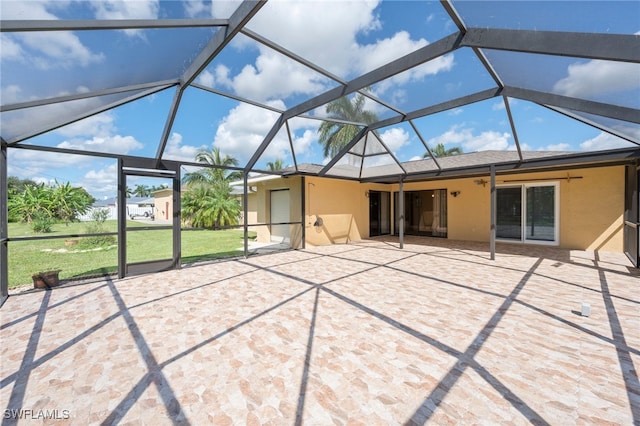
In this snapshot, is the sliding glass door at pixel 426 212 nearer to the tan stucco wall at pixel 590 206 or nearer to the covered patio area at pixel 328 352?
the tan stucco wall at pixel 590 206

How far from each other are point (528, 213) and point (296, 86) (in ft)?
30.8

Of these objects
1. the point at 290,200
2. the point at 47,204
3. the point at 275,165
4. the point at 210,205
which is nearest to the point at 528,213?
the point at 290,200

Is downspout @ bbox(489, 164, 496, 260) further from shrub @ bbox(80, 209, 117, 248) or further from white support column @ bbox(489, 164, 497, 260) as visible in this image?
shrub @ bbox(80, 209, 117, 248)

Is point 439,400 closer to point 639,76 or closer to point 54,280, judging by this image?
point 639,76

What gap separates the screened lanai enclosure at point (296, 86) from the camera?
8.68 feet

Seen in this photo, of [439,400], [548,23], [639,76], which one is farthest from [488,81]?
[439,400]

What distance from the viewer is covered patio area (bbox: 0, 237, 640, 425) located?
6.77 feet

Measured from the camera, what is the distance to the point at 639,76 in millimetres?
3197

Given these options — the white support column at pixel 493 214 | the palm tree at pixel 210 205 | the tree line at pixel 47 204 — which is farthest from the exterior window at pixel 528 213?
the tree line at pixel 47 204

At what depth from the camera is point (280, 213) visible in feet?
35.4

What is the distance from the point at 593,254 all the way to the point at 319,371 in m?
9.63

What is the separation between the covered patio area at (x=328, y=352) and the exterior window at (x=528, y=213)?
436 centimetres

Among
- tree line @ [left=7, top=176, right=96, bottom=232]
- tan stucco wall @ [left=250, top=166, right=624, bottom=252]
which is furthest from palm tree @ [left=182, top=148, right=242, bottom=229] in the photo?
tree line @ [left=7, top=176, right=96, bottom=232]

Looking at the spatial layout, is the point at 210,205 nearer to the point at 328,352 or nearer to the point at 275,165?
the point at 275,165
